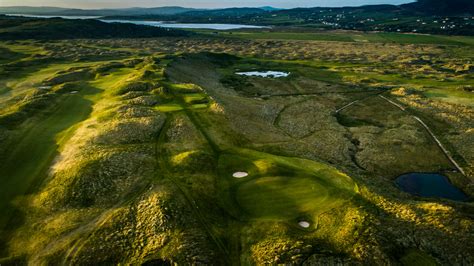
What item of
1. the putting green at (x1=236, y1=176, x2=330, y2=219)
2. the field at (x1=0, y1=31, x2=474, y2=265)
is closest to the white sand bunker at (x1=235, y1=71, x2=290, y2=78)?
the field at (x1=0, y1=31, x2=474, y2=265)

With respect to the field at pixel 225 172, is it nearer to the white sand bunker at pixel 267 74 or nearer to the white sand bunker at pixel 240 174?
the white sand bunker at pixel 240 174

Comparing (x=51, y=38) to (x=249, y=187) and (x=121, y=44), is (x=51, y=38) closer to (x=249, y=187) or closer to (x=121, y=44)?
(x=121, y=44)

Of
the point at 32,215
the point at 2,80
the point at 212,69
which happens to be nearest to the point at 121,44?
the point at 212,69

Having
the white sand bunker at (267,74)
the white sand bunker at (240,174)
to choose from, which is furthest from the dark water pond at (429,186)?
the white sand bunker at (267,74)

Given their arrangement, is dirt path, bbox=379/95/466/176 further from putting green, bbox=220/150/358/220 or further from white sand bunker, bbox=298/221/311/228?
white sand bunker, bbox=298/221/311/228

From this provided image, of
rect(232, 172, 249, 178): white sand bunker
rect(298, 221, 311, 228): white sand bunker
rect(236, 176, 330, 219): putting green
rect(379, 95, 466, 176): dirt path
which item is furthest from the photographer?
rect(379, 95, 466, 176): dirt path

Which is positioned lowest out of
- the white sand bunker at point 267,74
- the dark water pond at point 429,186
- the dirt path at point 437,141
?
the white sand bunker at point 267,74
